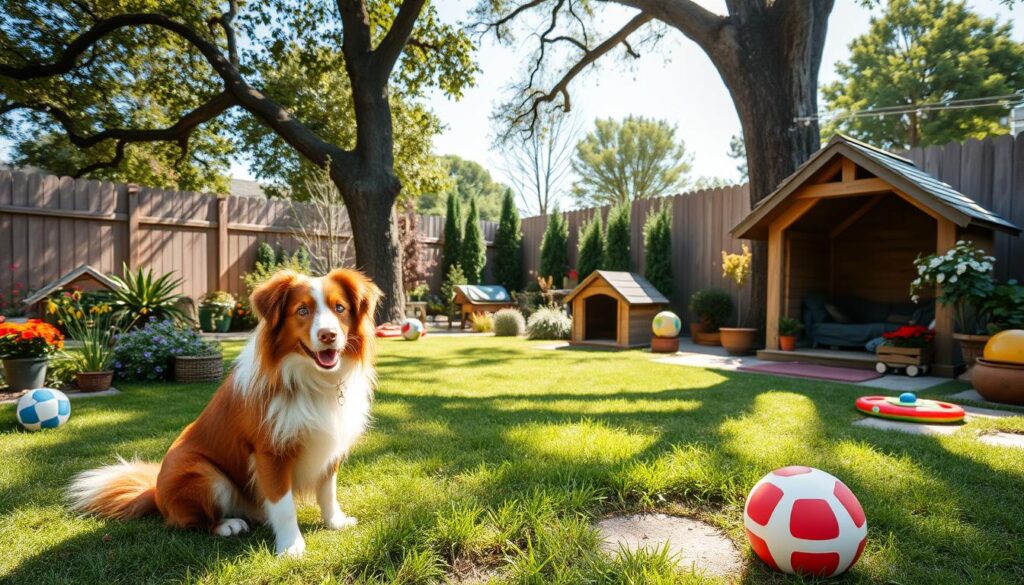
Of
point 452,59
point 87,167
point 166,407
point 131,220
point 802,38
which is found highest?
point 452,59

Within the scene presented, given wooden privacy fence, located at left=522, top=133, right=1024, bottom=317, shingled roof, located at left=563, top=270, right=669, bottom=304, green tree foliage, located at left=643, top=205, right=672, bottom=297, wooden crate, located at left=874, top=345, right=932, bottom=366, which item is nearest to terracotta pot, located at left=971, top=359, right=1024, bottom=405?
wooden crate, located at left=874, top=345, right=932, bottom=366

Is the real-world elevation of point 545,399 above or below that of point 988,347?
below

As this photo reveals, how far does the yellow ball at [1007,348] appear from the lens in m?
4.65

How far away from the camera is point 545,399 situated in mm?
4809

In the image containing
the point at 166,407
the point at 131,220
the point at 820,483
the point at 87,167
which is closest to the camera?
the point at 820,483

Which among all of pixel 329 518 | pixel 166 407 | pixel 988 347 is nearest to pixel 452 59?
pixel 166 407

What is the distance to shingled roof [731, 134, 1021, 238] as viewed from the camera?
5844mm

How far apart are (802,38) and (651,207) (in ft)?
16.4

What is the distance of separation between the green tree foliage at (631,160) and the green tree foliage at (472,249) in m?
20.1

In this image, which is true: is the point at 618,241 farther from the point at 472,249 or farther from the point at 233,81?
the point at 233,81

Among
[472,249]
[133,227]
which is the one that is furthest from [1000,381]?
[133,227]

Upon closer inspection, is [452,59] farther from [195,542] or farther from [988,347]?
[195,542]

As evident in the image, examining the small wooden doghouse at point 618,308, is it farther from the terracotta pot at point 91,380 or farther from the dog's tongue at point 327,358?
the dog's tongue at point 327,358

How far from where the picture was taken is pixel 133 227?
1117 centimetres
